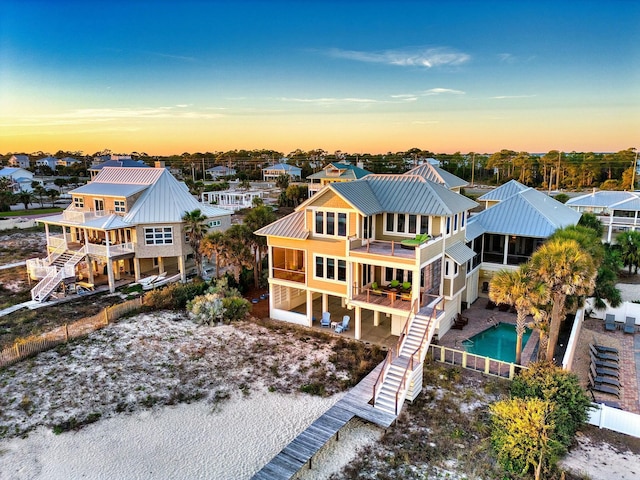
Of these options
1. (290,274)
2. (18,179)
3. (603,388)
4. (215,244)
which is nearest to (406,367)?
(603,388)

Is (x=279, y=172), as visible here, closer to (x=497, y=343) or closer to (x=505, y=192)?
(x=505, y=192)

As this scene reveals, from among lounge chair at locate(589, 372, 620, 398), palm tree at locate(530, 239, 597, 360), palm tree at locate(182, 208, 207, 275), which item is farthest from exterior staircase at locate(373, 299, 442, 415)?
palm tree at locate(182, 208, 207, 275)

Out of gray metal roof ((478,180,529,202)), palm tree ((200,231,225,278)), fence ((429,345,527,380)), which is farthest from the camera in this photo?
gray metal roof ((478,180,529,202))

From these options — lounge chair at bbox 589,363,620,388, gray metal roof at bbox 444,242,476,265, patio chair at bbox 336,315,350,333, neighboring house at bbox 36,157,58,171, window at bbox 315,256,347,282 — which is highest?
neighboring house at bbox 36,157,58,171

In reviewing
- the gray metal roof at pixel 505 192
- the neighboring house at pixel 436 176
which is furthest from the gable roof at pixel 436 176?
the gray metal roof at pixel 505 192

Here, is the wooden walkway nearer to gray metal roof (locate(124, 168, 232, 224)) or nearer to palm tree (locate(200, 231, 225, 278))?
palm tree (locate(200, 231, 225, 278))
